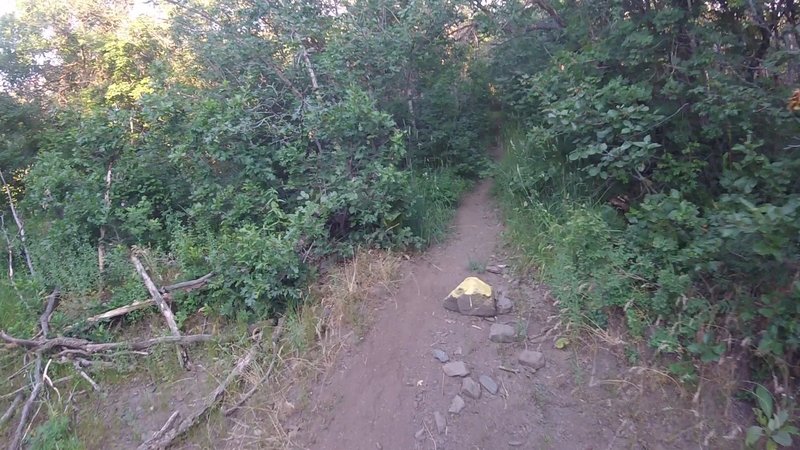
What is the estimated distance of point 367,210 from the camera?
486cm

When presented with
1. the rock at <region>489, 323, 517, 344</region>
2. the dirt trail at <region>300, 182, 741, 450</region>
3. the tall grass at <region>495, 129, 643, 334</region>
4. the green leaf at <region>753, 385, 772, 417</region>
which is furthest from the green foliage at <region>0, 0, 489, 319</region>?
the green leaf at <region>753, 385, 772, 417</region>

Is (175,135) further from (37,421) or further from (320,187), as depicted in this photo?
(37,421)

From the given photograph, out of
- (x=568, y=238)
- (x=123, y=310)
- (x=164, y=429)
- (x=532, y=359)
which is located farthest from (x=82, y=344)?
(x=568, y=238)

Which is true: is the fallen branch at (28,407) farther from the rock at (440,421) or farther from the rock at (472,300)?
the rock at (472,300)

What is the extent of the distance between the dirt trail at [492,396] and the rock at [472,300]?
0.07m

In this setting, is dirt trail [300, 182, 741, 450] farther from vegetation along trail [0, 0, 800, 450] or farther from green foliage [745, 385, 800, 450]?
green foliage [745, 385, 800, 450]

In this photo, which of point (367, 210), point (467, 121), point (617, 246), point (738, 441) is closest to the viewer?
point (738, 441)

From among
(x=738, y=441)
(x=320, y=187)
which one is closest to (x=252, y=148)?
(x=320, y=187)

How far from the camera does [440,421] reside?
137 inches

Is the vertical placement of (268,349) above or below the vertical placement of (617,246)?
below

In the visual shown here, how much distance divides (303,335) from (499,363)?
1.44m

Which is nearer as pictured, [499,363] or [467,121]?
[499,363]

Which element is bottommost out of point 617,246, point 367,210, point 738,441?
point 738,441

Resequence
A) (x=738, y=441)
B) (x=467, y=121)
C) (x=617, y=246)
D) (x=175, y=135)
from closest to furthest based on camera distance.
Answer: (x=738, y=441)
(x=617, y=246)
(x=175, y=135)
(x=467, y=121)
